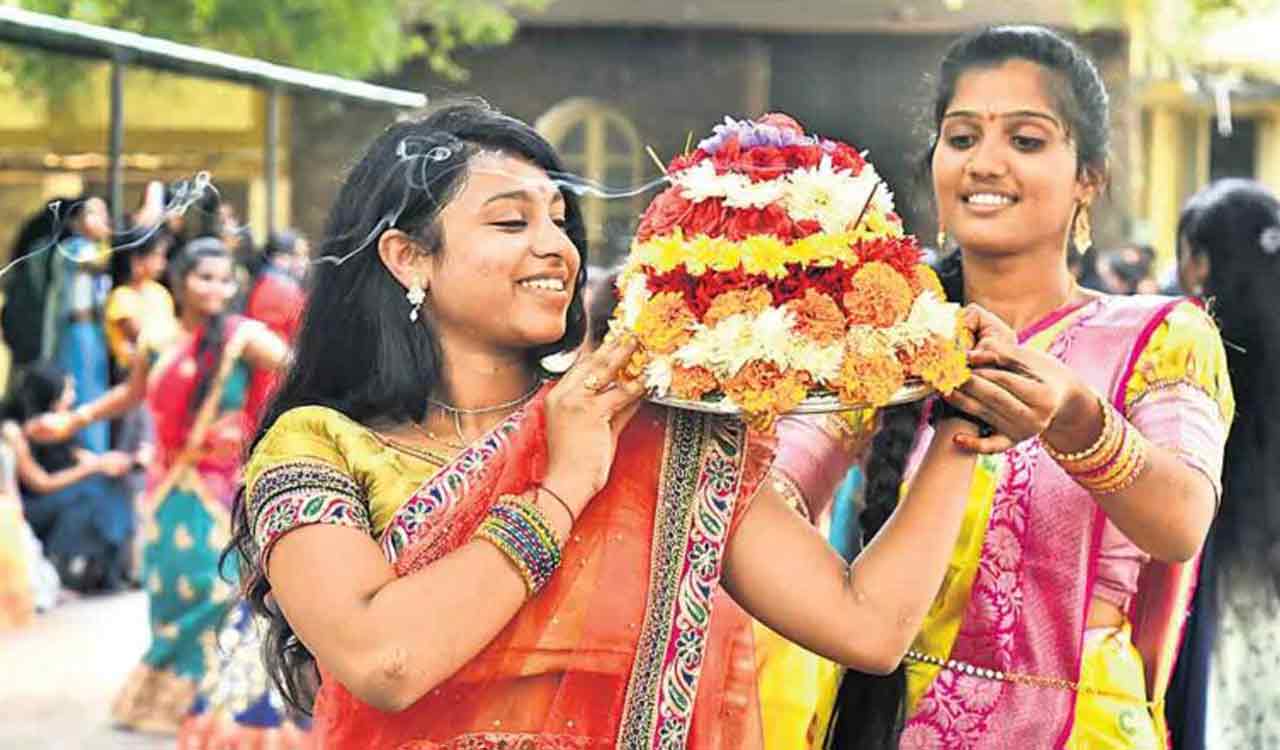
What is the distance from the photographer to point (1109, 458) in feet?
10.1

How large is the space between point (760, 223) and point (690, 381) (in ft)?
0.77

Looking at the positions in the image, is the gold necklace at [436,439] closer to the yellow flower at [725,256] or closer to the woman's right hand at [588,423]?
the woman's right hand at [588,423]

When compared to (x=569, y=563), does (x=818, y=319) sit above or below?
above

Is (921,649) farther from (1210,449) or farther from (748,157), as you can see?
(748,157)

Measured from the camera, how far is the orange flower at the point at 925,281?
2.88 metres

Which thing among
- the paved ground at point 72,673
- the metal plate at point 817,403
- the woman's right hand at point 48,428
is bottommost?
the paved ground at point 72,673

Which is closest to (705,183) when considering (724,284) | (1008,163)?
(724,284)

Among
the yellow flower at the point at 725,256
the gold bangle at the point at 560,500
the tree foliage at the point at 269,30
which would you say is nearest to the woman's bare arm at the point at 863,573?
the gold bangle at the point at 560,500

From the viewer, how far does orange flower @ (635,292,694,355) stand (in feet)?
9.02

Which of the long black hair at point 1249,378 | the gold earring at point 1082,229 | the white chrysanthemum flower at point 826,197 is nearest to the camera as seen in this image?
the white chrysanthemum flower at point 826,197

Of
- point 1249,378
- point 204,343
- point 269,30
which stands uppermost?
point 269,30

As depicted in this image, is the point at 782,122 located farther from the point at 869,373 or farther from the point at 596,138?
the point at 596,138

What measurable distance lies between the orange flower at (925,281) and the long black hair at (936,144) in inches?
24.7

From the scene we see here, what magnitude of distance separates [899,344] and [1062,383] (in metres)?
0.27
